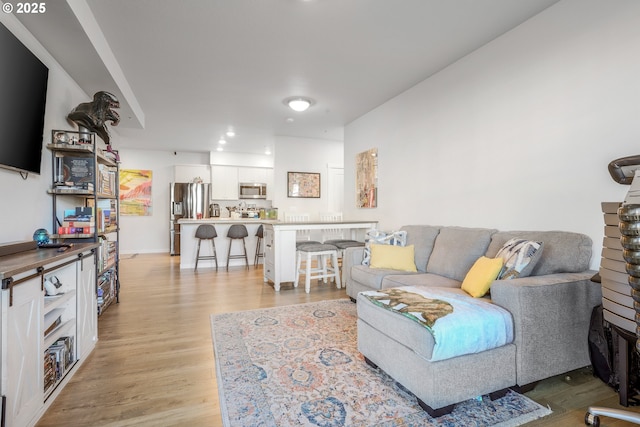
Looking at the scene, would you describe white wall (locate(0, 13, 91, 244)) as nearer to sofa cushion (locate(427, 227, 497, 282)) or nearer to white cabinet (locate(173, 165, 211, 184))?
sofa cushion (locate(427, 227, 497, 282))

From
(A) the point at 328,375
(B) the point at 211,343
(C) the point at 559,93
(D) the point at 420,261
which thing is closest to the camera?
(A) the point at 328,375

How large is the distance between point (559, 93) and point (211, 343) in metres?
3.34

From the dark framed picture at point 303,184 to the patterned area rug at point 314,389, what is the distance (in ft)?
12.8

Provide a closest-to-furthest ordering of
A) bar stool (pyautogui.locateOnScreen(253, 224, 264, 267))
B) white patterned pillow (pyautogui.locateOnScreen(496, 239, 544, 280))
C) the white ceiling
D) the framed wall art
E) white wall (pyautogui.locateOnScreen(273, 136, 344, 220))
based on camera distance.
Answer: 1. white patterned pillow (pyautogui.locateOnScreen(496, 239, 544, 280))
2. the white ceiling
3. the framed wall art
4. bar stool (pyautogui.locateOnScreen(253, 224, 264, 267))
5. white wall (pyautogui.locateOnScreen(273, 136, 344, 220))

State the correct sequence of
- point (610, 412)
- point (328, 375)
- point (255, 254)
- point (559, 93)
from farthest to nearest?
1. point (255, 254)
2. point (559, 93)
3. point (328, 375)
4. point (610, 412)

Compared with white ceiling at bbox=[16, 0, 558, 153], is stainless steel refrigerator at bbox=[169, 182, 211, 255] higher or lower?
lower

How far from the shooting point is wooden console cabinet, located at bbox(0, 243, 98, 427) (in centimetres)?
131

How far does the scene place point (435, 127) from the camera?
3529mm

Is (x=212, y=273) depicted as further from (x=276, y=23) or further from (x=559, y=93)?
(x=559, y=93)

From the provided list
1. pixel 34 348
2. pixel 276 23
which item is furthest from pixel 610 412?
pixel 276 23

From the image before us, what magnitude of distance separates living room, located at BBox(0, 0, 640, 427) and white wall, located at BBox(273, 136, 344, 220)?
2728 millimetres

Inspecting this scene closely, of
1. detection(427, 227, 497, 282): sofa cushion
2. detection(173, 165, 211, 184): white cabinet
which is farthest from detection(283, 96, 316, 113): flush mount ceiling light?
detection(173, 165, 211, 184): white cabinet

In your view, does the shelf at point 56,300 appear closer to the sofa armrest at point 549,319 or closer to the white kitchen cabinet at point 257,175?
the sofa armrest at point 549,319

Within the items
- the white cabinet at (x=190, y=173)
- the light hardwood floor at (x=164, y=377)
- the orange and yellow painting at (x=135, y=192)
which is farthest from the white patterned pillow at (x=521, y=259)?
the orange and yellow painting at (x=135, y=192)
